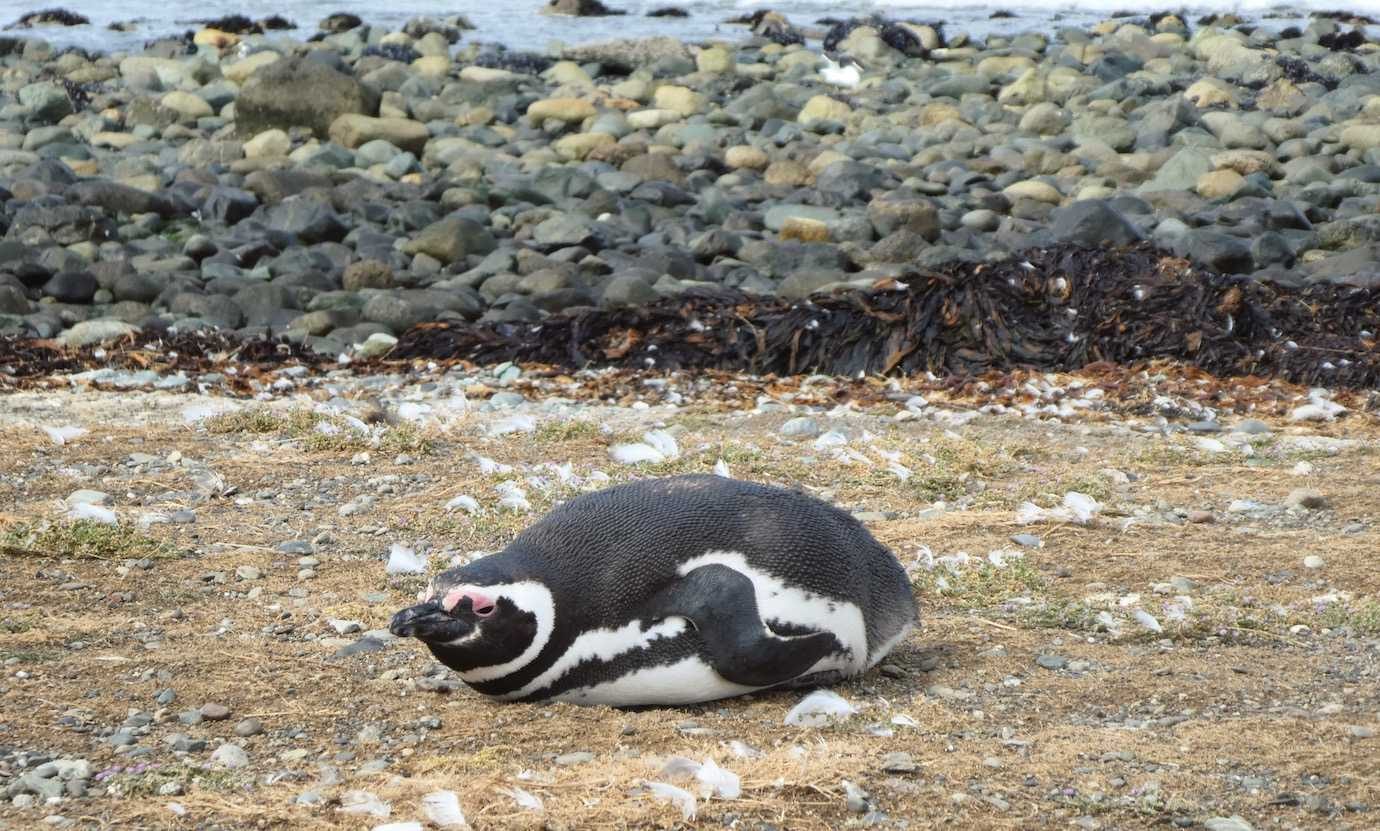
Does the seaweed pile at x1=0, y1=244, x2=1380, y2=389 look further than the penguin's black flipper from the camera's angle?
Yes

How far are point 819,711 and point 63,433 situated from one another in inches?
171

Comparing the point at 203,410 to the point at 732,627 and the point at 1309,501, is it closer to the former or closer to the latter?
the point at 732,627

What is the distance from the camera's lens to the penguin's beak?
3.61 meters

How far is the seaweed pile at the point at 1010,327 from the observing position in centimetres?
930

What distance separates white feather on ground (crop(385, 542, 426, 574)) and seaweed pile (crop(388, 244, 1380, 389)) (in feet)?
14.8

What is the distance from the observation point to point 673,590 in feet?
12.9

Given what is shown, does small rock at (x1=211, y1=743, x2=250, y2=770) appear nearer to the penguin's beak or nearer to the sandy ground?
the sandy ground

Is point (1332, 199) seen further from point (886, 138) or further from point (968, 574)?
point (968, 574)

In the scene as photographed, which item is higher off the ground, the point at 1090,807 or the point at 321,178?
the point at 1090,807

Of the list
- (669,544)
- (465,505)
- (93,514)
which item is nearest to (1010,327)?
(465,505)

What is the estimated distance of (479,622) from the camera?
12.2 ft

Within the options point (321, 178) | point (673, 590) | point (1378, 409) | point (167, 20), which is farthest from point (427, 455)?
point (167, 20)

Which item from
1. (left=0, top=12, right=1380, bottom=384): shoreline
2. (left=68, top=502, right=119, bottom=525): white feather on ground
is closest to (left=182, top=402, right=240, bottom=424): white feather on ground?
(left=68, top=502, right=119, bottom=525): white feather on ground

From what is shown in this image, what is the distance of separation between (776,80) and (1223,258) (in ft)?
38.4
